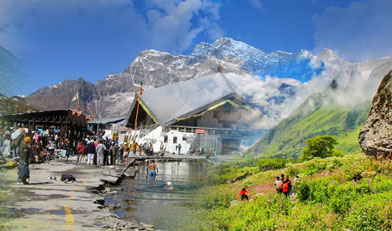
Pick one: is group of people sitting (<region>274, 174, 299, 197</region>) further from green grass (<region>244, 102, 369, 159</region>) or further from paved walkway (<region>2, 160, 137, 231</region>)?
paved walkway (<region>2, 160, 137, 231</region>)

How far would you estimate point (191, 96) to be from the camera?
550 cm

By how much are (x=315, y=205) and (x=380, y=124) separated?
477cm

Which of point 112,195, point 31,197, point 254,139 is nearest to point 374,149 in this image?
point 112,195

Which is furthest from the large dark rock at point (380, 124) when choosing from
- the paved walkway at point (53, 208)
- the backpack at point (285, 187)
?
the paved walkway at point (53, 208)

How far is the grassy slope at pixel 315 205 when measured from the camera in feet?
22.0

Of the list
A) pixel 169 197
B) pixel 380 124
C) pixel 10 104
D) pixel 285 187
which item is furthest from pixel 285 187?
pixel 10 104

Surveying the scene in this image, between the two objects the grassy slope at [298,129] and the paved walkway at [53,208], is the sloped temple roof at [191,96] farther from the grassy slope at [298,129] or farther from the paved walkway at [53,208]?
the paved walkway at [53,208]

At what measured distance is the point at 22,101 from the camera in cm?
623

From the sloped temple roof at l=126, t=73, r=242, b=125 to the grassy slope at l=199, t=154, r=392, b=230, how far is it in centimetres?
118

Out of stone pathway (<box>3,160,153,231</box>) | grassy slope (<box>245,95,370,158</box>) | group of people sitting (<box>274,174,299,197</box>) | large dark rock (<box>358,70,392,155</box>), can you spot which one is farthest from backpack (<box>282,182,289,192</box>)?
stone pathway (<box>3,160,153,231</box>)

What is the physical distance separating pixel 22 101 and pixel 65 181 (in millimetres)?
6020

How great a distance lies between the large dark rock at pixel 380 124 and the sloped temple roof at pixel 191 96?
849cm

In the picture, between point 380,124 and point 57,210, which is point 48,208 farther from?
point 380,124

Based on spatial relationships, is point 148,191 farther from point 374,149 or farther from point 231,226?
point 374,149
